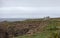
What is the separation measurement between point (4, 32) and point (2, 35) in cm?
28

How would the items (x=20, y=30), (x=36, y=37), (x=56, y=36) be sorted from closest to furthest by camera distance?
(x=56, y=36), (x=36, y=37), (x=20, y=30)

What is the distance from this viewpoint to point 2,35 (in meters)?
12.6

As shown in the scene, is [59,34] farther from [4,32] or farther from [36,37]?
[4,32]

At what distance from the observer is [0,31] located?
41.4ft

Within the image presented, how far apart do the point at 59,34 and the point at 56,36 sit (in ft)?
1.52

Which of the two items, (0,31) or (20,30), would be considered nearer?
(0,31)

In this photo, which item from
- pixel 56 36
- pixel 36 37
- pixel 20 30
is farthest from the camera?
pixel 20 30

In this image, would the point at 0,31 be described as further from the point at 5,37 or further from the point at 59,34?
the point at 59,34

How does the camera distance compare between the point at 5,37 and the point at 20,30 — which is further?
the point at 20,30

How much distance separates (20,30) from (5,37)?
1278 cm

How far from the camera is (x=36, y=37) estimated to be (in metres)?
15.1

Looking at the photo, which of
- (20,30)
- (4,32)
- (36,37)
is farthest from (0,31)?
(20,30)

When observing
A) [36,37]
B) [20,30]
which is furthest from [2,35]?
[20,30]

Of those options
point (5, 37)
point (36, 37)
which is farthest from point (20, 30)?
point (5, 37)
